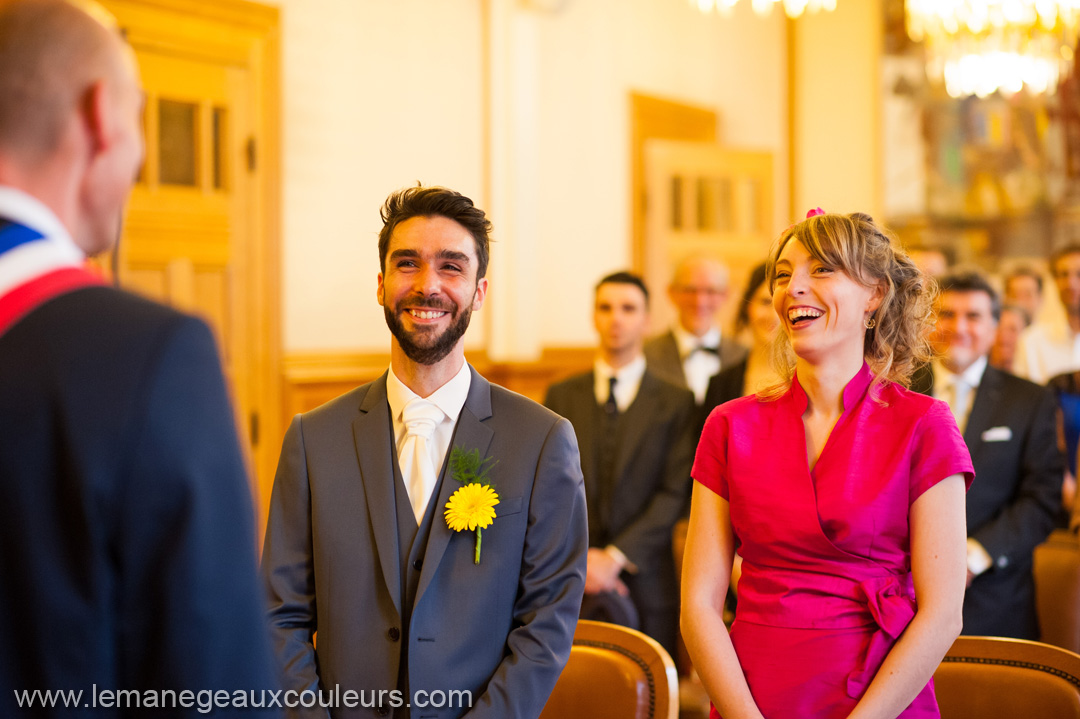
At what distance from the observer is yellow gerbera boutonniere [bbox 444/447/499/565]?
Result: 70.1 inches

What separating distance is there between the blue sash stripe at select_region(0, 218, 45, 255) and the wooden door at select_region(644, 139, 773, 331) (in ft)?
20.9

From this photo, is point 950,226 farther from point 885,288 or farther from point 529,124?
point 885,288

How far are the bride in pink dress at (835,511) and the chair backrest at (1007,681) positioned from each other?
0.24 m

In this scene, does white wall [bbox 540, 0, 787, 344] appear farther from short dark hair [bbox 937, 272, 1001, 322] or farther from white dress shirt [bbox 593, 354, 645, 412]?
short dark hair [bbox 937, 272, 1001, 322]

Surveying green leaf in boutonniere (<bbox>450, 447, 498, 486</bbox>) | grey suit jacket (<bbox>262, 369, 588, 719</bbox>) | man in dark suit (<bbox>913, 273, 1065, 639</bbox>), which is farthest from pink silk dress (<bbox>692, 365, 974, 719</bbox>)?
man in dark suit (<bbox>913, 273, 1065, 639</bbox>)

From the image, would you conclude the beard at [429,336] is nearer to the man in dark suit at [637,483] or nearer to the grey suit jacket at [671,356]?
the man in dark suit at [637,483]

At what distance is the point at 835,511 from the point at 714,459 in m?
0.27

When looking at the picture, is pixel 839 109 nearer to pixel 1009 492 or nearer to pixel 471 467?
pixel 1009 492

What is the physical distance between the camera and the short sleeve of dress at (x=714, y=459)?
195 cm

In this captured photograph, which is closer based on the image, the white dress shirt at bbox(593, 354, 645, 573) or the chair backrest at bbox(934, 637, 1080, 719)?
the chair backrest at bbox(934, 637, 1080, 719)

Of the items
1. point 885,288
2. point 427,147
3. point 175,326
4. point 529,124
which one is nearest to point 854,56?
point 529,124

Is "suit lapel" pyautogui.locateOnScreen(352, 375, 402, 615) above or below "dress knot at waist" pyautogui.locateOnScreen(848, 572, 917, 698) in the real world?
above

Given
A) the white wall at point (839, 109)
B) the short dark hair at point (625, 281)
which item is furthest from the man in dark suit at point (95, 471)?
the white wall at point (839, 109)

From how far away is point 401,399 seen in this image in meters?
1.95
